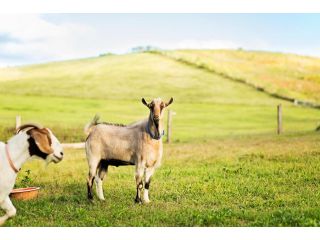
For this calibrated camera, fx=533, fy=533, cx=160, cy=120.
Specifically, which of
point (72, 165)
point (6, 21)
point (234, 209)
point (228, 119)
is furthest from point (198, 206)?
point (228, 119)

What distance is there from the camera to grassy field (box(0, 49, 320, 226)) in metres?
10.1

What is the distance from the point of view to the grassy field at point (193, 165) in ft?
33.1

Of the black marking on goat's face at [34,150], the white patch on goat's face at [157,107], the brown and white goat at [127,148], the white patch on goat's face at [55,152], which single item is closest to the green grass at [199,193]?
the brown and white goat at [127,148]

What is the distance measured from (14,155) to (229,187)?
6203 mm

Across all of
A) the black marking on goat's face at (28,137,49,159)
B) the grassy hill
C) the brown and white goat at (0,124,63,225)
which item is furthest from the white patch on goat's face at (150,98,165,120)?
the grassy hill

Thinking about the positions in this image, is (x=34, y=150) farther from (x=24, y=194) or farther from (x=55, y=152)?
(x=24, y=194)

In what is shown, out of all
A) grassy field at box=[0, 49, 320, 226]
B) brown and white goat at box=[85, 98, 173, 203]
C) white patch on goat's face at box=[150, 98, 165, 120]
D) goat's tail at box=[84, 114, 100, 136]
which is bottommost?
grassy field at box=[0, 49, 320, 226]

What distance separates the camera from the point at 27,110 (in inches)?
1626

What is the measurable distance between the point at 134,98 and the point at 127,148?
35192mm

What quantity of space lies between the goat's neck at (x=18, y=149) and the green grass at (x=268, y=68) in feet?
131

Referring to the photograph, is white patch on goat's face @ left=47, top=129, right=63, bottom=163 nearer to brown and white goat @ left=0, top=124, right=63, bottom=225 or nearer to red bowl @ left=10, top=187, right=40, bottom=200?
brown and white goat @ left=0, top=124, right=63, bottom=225

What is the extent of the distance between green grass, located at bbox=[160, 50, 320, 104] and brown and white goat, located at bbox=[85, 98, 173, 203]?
3676cm
